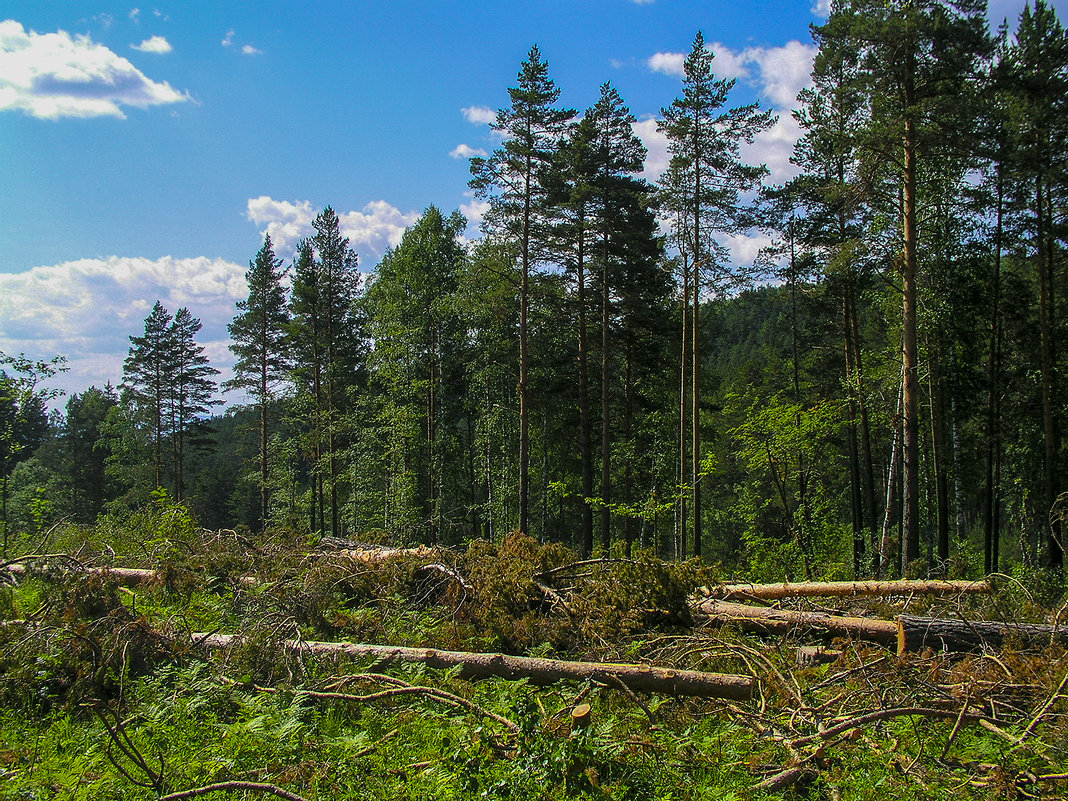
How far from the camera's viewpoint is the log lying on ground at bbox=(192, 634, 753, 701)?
206 inches

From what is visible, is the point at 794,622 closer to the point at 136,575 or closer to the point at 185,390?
the point at 136,575

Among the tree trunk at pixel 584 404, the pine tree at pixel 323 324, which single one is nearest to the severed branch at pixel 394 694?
the tree trunk at pixel 584 404

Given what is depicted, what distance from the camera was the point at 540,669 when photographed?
18.3 feet

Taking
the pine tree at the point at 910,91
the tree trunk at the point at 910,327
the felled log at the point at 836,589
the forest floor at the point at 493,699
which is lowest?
the felled log at the point at 836,589

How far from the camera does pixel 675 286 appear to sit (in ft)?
74.3

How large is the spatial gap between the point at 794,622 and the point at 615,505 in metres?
9.41

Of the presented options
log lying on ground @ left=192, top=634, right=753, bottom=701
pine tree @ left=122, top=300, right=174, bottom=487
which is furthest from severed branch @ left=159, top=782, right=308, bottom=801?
pine tree @ left=122, top=300, right=174, bottom=487

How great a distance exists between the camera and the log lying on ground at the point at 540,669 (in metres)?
5.22

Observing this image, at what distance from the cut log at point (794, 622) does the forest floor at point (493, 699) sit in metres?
0.15

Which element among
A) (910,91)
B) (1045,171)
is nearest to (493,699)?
(910,91)

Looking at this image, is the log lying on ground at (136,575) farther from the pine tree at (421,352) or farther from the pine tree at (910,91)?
the pine tree at (421,352)

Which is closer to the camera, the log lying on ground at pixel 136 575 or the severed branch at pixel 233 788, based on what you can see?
the severed branch at pixel 233 788

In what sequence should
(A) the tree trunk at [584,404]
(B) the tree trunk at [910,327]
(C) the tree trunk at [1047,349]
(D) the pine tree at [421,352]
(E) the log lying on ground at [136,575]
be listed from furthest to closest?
(D) the pine tree at [421,352] → (A) the tree trunk at [584,404] → (C) the tree trunk at [1047,349] → (B) the tree trunk at [910,327] → (E) the log lying on ground at [136,575]

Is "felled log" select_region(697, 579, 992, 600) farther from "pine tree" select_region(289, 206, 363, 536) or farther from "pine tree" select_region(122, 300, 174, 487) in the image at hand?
"pine tree" select_region(122, 300, 174, 487)
